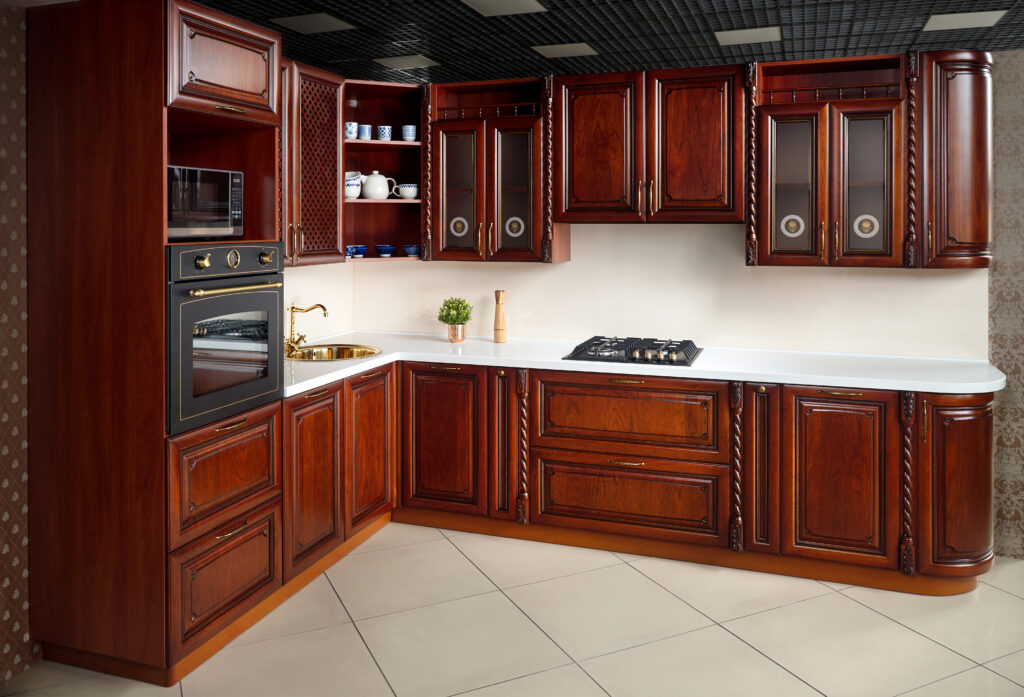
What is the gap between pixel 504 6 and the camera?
142 inches

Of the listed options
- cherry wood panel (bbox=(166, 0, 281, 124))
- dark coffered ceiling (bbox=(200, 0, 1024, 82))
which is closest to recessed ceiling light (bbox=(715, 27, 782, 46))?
dark coffered ceiling (bbox=(200, 0, 1024, 82))

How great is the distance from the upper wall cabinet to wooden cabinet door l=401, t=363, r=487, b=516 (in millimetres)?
952

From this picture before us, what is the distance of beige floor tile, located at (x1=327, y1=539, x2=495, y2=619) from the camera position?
338cm

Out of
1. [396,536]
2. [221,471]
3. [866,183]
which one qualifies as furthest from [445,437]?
[866,183]

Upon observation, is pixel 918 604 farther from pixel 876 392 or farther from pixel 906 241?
pixel 906 241

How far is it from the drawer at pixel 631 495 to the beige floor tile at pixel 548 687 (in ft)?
3.55

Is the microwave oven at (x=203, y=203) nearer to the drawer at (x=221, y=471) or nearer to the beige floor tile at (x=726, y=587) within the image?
the drawer at (x=221, y=471)

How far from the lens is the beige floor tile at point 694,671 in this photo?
8.90 ft

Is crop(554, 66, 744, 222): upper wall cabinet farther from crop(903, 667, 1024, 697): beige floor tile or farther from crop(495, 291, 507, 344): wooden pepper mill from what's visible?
crop(903, 667, 1024, 697): beige floor tile

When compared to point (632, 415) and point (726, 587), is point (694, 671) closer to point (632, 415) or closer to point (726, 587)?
point (726, 587)

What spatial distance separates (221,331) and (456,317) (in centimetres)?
164

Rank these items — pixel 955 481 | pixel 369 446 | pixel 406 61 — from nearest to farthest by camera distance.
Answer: pixel 955 481, pixel 369 446, pixel 406 61

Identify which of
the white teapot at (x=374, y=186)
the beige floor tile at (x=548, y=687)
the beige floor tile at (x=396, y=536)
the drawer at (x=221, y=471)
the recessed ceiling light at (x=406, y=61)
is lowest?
the beige floor tile at (x=548, y=687)

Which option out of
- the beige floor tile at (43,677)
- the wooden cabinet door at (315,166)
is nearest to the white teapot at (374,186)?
the wooden cabinet door at (315,166)
